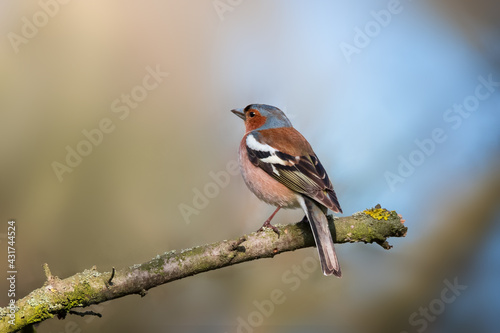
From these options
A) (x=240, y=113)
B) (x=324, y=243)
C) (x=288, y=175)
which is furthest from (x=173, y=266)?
(x=240, y=113)

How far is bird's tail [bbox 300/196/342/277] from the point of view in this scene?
4.44 meters

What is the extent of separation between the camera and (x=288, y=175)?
5.10 m

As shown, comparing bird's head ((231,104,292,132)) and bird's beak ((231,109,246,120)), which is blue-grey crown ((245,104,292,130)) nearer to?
bird's head ((231,104,292,132))

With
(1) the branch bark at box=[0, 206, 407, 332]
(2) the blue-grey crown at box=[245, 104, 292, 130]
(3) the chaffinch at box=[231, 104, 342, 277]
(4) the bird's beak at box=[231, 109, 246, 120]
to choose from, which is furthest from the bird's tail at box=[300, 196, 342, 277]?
(4) the bird's beak at box=[231, 109, 246, 120]

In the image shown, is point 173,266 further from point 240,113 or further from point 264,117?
point 240,113

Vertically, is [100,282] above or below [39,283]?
below

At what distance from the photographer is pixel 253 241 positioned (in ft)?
14.3

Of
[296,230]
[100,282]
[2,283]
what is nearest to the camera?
[100,282]

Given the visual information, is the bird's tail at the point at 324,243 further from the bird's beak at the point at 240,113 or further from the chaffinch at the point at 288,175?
the bird's beak at the point at 240,113

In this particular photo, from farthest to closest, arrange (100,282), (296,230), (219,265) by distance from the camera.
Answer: (296,230), (219,265), (100,282)

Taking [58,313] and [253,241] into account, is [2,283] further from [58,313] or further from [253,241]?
[253,241]

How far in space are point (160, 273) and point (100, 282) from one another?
1.48 ft

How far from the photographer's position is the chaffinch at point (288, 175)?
4.54 metres

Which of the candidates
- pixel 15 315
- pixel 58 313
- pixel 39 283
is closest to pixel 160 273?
pixel 58 313
